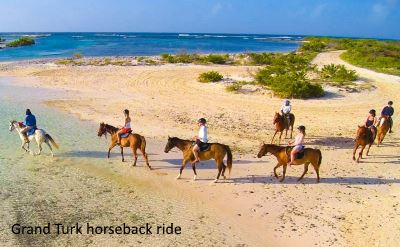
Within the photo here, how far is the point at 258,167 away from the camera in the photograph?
543 inches

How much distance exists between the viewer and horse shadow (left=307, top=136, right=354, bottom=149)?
1659cm

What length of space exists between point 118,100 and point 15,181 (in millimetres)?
13844

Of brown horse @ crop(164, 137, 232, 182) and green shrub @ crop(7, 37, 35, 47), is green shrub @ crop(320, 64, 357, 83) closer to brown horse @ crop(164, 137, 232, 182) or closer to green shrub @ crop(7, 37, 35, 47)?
brown horse @ crop(164, 137, 232, 182)

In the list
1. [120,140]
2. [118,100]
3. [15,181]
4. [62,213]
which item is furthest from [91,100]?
[62,213]

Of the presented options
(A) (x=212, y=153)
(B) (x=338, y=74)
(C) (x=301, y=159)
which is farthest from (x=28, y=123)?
(B) (x=338, y=74)

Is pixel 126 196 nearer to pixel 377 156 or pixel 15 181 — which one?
pixel 15 181

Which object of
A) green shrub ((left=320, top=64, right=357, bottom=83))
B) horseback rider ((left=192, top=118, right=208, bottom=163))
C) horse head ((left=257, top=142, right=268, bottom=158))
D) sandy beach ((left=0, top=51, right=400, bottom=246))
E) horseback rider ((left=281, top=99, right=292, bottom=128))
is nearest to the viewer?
sandy beach ((left=0, top=51, right=400, bottom=246))

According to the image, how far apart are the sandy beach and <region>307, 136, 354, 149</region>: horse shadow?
0.15 ft

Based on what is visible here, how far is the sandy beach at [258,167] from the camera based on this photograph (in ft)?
32.0

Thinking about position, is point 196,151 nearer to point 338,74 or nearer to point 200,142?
point 200,142

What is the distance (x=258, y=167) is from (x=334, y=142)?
502cm

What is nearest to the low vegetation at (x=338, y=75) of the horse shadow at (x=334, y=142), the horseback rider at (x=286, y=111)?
the horse shadow at (x=334, y=142)

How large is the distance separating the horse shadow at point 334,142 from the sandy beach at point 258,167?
44 mm

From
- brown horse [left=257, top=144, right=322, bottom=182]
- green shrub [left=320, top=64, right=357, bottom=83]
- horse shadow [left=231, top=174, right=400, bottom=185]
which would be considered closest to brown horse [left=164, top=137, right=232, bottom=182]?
horse shadow [left=231, top=174, right=400, bottom=185]
